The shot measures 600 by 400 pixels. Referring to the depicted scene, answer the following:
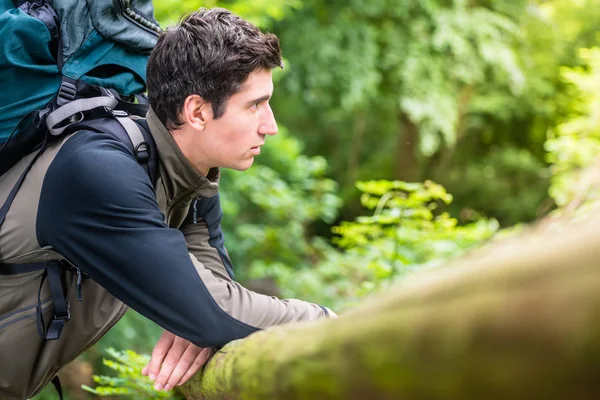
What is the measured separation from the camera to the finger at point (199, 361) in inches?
63.1

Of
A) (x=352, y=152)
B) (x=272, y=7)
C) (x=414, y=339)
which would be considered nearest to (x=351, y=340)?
(x=414, y=339)

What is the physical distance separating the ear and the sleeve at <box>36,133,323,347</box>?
0.87 ft

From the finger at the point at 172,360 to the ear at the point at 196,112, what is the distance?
602 millimetres

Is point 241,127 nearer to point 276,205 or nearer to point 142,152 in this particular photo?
point 142,152

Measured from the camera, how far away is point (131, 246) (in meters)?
1.58

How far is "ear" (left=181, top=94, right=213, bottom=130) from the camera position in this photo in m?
1.94

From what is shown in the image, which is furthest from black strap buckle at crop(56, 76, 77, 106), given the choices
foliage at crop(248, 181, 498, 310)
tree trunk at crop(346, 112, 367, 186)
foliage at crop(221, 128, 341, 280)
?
tree trunk at crop(346, 112, 367, 186)

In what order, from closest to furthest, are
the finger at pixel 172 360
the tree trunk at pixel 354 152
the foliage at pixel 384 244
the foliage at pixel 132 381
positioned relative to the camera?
1. the finger at pixel 172 360
2. the foliage at pixel 132 381
3. the foliage at pixel 384 244
4. the tree trunk at pixel 354 152

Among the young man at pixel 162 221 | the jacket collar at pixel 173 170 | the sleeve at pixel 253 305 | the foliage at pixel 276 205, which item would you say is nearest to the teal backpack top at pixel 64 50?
the young man at pixel 162 221

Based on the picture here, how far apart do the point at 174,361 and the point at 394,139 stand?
15294 mm

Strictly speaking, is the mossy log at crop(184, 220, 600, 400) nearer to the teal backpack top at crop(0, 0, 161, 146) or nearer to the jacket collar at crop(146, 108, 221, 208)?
the jacket collar at crop(146, 108, 221, 208)

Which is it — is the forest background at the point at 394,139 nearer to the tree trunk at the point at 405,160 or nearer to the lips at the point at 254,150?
the tree trunk at the point at 405,160

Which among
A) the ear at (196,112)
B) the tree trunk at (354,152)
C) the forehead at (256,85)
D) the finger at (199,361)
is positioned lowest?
the tree trunk at (354,152)

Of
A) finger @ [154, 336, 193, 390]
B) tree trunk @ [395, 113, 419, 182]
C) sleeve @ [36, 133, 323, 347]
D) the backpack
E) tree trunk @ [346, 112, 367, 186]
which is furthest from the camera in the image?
tree trunk @ [346, 112, 367, 186]
